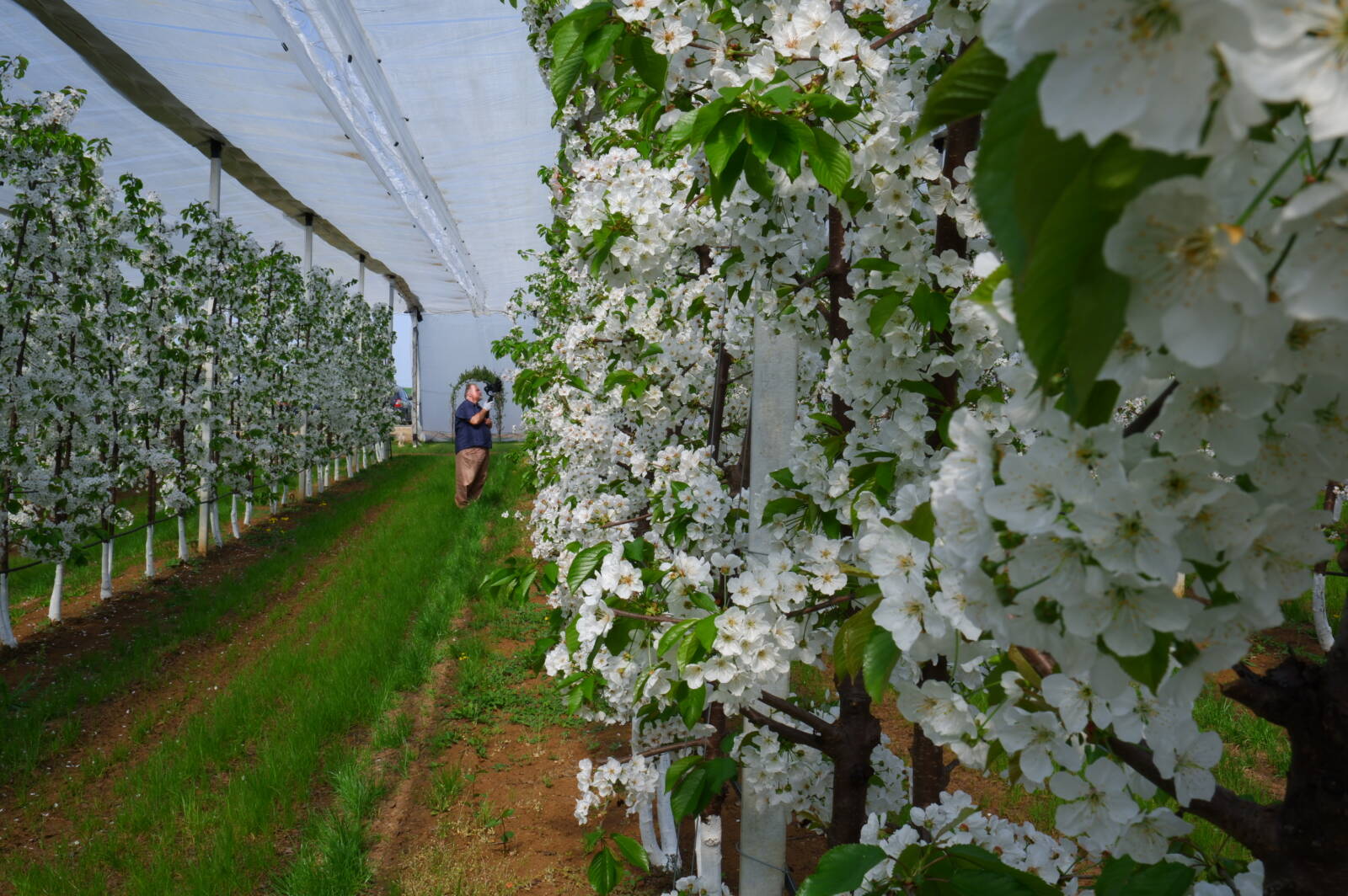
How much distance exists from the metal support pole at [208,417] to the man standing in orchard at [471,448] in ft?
9.04

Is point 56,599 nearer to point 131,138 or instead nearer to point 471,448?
point 131,138

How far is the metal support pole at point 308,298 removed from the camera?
11.0m

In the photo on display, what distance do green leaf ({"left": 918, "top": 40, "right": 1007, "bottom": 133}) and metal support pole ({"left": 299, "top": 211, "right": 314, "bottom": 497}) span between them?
37.1ft

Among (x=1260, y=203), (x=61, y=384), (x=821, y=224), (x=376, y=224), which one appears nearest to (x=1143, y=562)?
(x=1260, y=203)

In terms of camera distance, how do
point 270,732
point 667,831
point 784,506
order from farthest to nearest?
point 270,732
point 667,831
point 784,506

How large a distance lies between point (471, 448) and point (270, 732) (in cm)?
628

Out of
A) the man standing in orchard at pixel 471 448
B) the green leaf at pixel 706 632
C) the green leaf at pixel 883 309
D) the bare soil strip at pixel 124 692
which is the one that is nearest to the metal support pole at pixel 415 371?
the man standing in orchard at pixel 471 448

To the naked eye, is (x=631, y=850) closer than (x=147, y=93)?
Yes

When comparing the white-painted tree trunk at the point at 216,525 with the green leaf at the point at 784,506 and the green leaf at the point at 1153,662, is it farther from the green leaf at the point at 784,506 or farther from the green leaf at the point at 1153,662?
the green leaf at the point at 1153,662

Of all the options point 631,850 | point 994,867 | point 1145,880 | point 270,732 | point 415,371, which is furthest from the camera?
point 415,371

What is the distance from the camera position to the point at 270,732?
13.2 ft

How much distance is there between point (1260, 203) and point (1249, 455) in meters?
0.17

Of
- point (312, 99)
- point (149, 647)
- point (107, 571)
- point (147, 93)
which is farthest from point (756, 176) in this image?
point (147, 93)

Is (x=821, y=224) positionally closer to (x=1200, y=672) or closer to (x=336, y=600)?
(x=1200, y=672)
